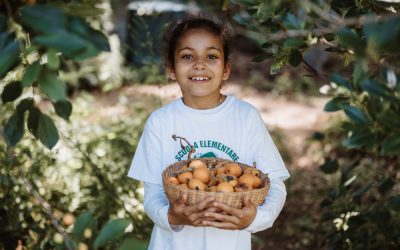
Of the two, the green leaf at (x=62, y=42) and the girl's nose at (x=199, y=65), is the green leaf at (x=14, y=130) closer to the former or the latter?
the green leaf at (x=62, y=42)

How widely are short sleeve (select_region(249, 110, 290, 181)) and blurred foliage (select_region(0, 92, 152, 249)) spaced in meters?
0.83

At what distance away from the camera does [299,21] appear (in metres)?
1.76

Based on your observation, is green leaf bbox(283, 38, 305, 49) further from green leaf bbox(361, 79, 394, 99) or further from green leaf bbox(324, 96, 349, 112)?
green leaf bbox(361, 79, 394, 99)

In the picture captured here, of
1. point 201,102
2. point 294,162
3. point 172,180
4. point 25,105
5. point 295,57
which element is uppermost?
point 294,162

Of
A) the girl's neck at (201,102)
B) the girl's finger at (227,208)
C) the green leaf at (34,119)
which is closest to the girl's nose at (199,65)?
the girl's neck at (201,102)

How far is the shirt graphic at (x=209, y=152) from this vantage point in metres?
1.97

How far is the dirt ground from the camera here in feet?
12.7

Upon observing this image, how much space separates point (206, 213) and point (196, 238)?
32cm

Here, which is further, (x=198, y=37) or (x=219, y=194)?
(x=198, y=37)

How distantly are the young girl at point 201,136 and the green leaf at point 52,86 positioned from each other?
33.3 inches

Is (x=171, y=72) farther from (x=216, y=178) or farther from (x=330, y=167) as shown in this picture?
(x=330, y=167)

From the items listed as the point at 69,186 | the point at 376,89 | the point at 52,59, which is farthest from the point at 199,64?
the point at 69,186

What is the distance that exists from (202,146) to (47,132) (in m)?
0.71

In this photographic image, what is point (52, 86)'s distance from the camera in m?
1.13
